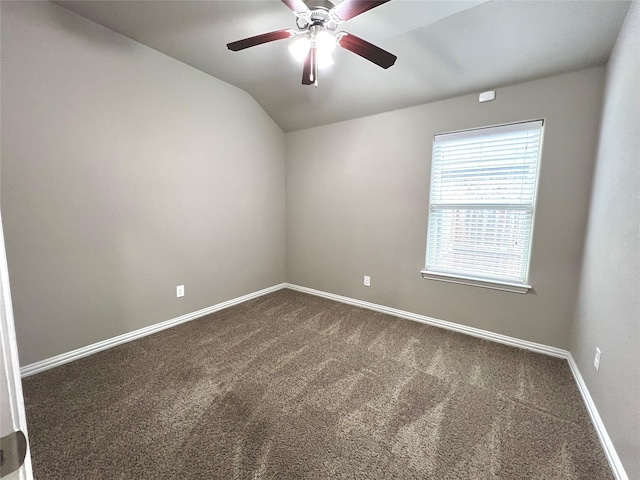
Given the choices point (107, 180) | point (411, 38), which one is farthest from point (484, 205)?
point (107, 180)

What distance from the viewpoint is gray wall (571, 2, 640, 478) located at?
4.05 ft

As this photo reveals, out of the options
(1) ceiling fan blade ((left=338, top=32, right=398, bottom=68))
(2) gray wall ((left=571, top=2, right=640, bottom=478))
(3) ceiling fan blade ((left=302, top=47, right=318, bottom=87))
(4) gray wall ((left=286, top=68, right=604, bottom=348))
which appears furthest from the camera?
(4) gray wall ((left=286, top=68, right=604, bottom=348))

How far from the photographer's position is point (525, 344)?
7.79ft

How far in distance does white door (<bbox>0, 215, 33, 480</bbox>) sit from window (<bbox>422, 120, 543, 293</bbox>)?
9.46 feet

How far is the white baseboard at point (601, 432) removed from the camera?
1.25 metres

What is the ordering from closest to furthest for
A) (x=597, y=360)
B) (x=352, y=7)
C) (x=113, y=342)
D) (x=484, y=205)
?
(x=352, y=7) → (x=597, y=360) → (x=113, y=342) → (x=484, y=205)

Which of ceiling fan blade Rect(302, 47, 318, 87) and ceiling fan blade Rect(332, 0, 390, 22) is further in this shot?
ceiling fan blade Rect(302, 47, 318, 87)

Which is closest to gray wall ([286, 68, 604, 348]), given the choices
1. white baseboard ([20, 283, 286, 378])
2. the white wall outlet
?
the white wall outlet

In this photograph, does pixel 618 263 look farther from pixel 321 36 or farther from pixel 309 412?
pixel 321 36

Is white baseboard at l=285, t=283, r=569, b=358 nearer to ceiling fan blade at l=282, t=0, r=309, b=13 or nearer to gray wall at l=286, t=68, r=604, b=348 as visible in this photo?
gray wall at l=286, t=68, r=604, b=348

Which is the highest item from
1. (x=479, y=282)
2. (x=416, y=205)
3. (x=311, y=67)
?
(x=311, y=67)

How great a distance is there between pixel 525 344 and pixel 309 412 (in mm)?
2050

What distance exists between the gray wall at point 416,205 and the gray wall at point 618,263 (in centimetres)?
23

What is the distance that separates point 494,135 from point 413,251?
1.32m
